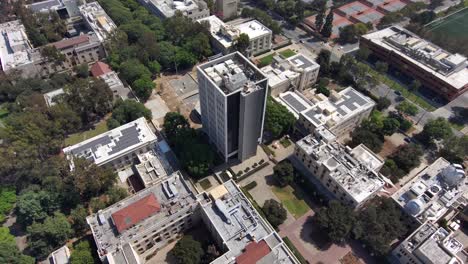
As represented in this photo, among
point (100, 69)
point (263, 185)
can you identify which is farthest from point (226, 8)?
Answer: point (263, 185)

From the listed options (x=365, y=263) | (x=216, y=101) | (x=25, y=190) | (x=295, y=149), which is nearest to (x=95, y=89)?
(x=25, y=190)

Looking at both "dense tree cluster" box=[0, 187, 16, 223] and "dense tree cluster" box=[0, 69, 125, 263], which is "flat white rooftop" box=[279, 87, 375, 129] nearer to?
"dense tree cluster" box=[0, 69, 125, 263]

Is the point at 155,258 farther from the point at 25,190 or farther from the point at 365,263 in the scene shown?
the point at 365,263

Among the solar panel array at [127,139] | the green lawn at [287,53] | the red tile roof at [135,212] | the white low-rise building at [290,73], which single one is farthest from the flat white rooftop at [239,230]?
the green lawn at [287,53]

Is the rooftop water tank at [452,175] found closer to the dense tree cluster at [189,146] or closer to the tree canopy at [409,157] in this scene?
the tree canopy at [409,157]

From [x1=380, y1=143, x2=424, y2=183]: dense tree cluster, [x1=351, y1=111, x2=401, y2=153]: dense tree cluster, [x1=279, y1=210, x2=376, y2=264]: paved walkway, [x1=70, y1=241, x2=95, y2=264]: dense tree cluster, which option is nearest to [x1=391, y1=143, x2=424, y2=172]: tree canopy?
[x1=380, y1=143, x2=424, y2=183]: dense tree cluster

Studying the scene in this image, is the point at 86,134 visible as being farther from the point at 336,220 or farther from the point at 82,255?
the point at 336,220
